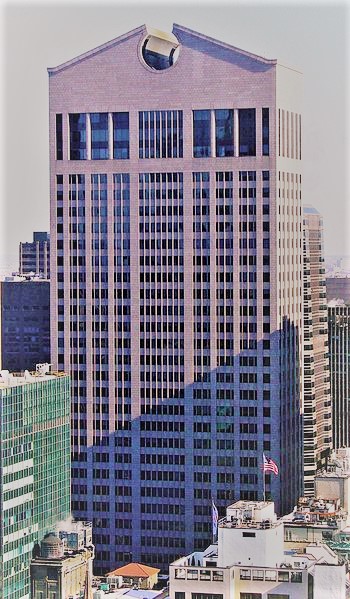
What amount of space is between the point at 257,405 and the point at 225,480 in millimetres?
4745

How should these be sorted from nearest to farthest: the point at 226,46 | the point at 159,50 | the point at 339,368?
1. the point at 226,46
2. the point at 159,50
3. the point at 339,368

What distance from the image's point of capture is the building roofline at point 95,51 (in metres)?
136

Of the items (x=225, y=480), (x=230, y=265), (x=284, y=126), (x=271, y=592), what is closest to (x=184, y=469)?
(x=225, y=480)

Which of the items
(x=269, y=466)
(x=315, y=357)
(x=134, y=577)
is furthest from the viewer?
(x=315, y=357)

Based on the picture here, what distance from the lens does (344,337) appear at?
535ft

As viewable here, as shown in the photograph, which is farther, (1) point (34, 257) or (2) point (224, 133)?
(1) point (34, 257)

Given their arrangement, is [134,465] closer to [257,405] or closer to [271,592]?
[257,405]

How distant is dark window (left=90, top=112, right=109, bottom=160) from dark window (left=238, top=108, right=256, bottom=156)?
8.23 meters

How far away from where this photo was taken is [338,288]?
157000mm

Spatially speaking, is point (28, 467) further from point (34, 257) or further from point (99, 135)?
point (34, 257)

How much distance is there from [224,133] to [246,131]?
51.2 inches

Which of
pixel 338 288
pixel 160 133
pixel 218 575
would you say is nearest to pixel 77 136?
pixel 160 133

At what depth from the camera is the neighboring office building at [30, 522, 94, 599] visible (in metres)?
116

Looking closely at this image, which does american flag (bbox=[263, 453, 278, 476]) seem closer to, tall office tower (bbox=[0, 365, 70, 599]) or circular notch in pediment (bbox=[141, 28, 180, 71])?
tall office tower (bbox=[0, 365, 70, 599])
